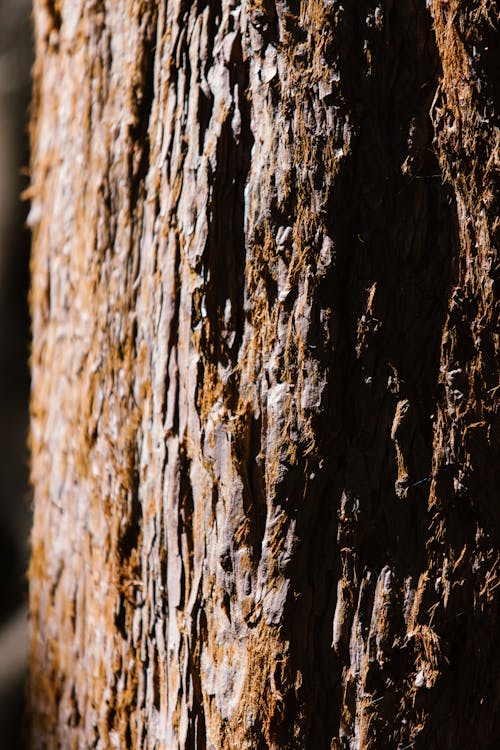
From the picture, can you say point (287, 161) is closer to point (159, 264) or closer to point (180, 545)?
point (159, 264)

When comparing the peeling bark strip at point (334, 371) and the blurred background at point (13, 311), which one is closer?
the peeling bark strip at point (334, 371)

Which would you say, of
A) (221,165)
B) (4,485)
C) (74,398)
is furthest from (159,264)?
(4,485)

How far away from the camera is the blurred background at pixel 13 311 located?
2174mm

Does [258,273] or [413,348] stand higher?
[258,273]

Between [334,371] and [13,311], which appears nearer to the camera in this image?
[334,371]

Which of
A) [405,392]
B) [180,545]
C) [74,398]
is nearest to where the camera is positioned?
[405,392]

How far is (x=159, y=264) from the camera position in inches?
42.5

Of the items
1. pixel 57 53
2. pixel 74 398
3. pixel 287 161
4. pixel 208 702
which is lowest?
pixel 208 702

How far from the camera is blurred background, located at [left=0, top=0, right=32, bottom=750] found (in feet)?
7.13

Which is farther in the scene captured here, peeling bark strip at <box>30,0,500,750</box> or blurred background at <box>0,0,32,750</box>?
blurred background at <box>0,0,32,750</box>

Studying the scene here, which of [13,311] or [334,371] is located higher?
[13,311]

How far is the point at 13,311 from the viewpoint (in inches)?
88.6

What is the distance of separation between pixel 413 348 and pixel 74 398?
62cm

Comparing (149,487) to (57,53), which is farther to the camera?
(57,53)
